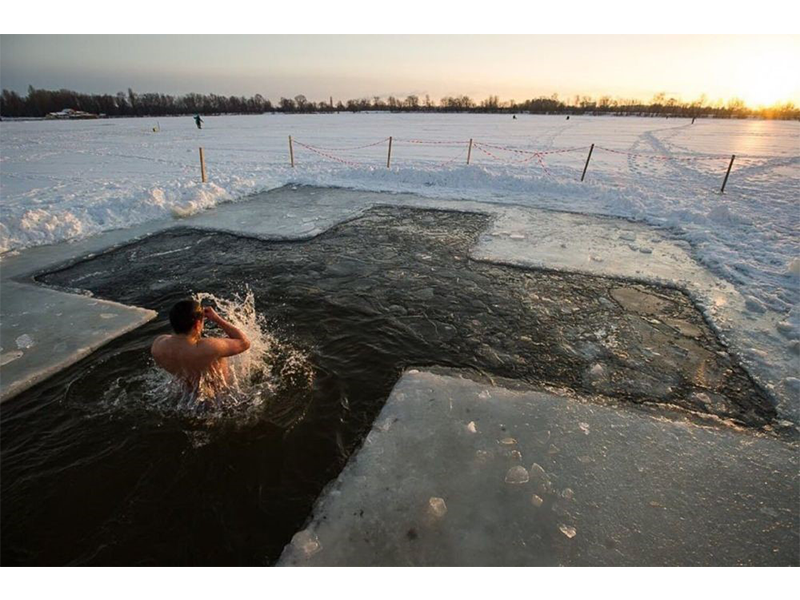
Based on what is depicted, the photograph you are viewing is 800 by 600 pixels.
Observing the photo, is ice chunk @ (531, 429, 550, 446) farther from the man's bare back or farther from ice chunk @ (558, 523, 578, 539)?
the man's bare back

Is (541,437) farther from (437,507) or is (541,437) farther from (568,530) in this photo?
(437,507)

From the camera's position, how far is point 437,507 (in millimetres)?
2703

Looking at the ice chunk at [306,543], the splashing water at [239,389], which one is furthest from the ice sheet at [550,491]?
the splashing water at [239,389]

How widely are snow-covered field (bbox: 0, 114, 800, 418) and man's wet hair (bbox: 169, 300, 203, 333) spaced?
Result: 17.9 feet

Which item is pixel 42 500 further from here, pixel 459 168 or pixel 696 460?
pixel 459 168

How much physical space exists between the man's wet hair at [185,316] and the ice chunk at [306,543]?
1.77 m

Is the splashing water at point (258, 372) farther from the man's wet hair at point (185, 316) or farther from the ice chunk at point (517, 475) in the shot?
the ice chunk at point (517, 475)

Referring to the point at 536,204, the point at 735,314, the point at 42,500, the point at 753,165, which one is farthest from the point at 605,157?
the point at 42,500

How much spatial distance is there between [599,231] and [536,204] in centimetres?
279

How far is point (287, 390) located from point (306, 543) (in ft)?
5.17

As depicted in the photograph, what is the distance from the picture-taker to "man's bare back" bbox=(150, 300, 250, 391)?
10.5 ft

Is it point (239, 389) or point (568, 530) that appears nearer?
point (568, 530)

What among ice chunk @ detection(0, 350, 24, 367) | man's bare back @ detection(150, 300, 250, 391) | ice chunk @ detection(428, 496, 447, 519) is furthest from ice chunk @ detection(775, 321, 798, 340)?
ice chunk @ detection(0, 350, 24, 367)

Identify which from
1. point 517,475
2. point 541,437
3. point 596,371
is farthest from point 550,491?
point 596,371
